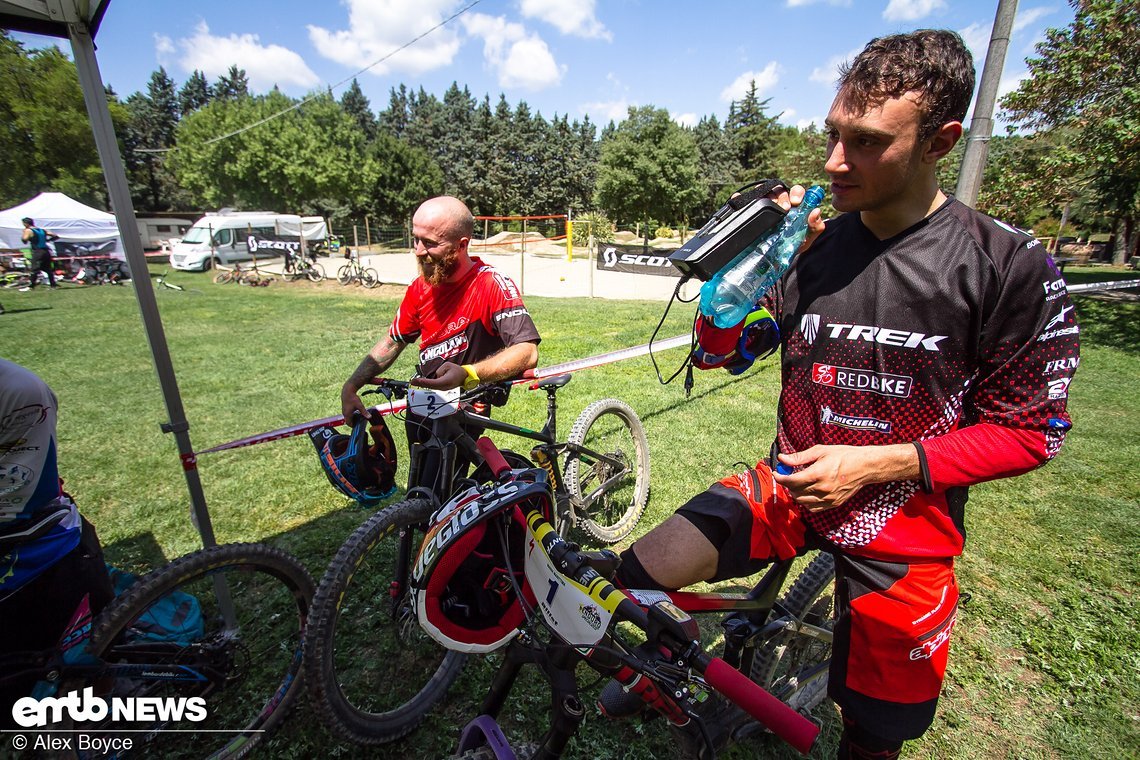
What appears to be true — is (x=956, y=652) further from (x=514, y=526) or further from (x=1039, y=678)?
(x=514, y=526)

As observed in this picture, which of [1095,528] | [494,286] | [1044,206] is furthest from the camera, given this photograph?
[1044,206]

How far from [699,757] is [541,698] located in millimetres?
1708

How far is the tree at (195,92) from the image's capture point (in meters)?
70.9

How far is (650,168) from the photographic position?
Answer: 43.5m

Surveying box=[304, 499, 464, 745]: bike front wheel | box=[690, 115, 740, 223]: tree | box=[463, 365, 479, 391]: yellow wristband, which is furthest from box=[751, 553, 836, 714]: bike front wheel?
box=[690, 115, 740, 223]: tree

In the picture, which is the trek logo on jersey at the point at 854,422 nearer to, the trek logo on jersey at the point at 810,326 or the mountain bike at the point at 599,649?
the trek logo on jersey at the point at 810,326

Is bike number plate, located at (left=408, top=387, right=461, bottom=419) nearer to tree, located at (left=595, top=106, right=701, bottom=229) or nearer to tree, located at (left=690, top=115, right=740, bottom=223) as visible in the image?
tree, located at (left=595, top=106, right=701, bottom=229)

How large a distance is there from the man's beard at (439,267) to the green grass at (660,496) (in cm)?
216

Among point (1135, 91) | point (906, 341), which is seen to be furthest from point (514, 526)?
point (1135, 91)

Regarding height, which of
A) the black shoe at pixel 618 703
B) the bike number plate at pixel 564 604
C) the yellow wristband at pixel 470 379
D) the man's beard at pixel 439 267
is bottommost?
the black shoe at pixel 618 703

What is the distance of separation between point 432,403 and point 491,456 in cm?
38

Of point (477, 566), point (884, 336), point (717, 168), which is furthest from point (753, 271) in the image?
point (717, 168)

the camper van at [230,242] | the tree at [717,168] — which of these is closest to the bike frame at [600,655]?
the camper van at [230,242]

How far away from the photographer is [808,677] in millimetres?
2346
